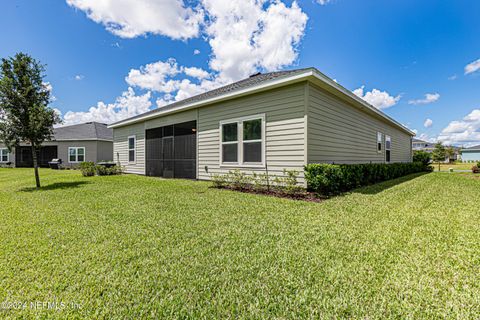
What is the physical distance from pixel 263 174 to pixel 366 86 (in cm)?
1557

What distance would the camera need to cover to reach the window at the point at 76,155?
19719 mm

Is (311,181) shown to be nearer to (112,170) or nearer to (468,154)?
(112,170)

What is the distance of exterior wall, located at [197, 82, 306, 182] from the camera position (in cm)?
593

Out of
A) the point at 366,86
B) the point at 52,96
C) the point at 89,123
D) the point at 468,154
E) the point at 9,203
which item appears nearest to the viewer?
the point at 9,203

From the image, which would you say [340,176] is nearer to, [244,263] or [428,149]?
[244,263]

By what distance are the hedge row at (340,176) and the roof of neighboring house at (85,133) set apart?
21.3 metres

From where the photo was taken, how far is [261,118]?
22.1 feet

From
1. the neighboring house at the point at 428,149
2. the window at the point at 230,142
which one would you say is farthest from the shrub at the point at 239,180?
the neighboring house at the point at 428,149

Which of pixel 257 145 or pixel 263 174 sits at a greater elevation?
pixel 257 145

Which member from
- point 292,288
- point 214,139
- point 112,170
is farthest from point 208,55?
point 292,288

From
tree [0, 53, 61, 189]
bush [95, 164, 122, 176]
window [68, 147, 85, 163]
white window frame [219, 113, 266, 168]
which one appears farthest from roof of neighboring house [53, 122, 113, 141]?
white window frame [219, 113, 266, 168]

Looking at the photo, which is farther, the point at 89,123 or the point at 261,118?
the point at 89,123

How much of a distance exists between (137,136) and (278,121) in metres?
9.41

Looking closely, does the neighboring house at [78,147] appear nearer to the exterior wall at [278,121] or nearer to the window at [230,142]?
the exterior wall at [278,121]
